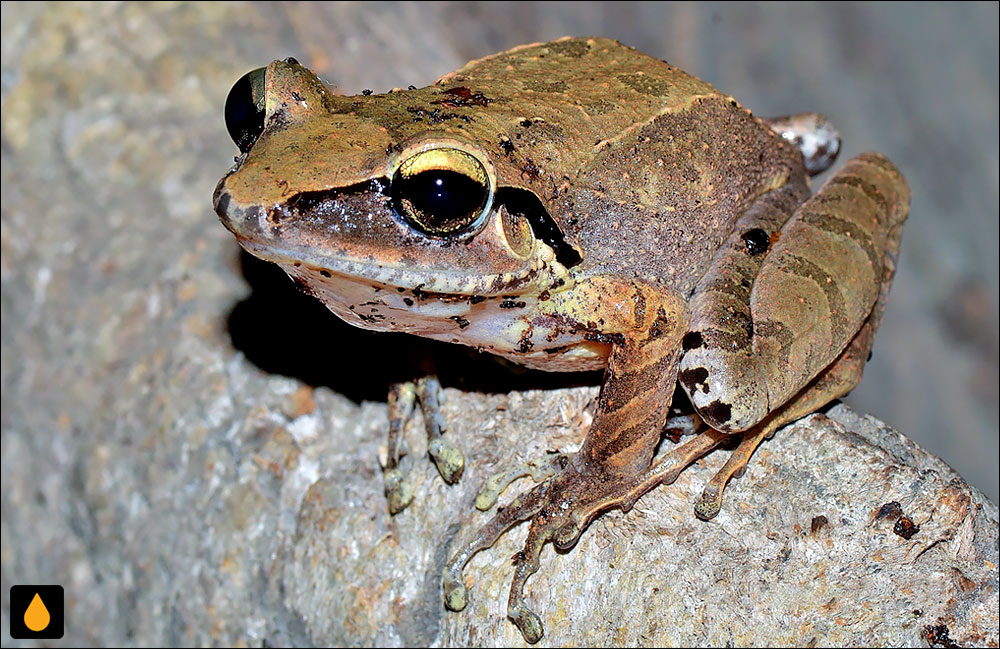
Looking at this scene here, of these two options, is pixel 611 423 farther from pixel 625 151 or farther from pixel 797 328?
pixel 625 151

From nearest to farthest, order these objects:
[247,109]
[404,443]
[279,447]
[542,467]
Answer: [247,109], [542,467], [404,443], [279,447]

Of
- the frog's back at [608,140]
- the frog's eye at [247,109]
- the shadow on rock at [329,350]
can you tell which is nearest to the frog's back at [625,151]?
the frog's back at [608,140]

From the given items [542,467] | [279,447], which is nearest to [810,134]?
[542,467]

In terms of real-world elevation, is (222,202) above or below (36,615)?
above

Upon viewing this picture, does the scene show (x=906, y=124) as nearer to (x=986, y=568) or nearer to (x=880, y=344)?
(x=880, y=344)

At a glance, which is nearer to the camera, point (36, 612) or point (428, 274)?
point (428, 274)

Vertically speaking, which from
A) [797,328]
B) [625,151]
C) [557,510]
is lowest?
[557,510]

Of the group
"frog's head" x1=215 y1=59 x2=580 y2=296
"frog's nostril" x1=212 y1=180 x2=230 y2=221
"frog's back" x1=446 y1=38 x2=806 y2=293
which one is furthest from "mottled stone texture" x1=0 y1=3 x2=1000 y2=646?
"frog's nostril" x1=212 y1=180 x2=230 y2=221
